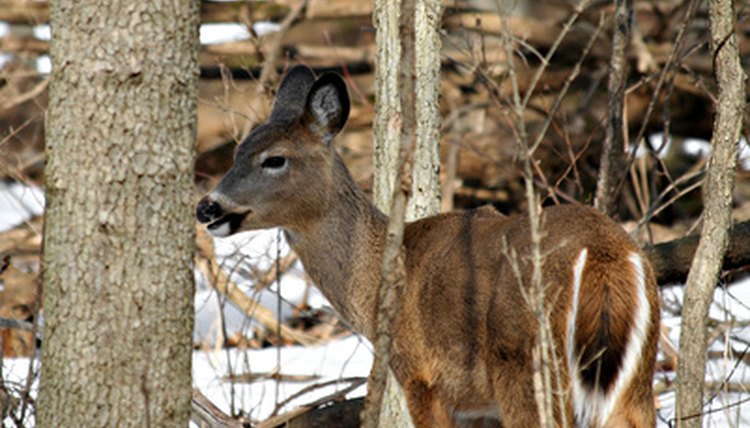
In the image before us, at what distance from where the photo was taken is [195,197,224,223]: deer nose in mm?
5602

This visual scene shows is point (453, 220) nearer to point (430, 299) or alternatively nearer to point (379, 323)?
point (430, 299)

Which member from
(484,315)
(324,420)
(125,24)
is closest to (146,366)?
(125,24)

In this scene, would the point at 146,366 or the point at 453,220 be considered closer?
the point at 146,366

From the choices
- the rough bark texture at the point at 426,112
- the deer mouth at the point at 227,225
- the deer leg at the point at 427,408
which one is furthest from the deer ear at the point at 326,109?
the deer leg at the point at 427,408

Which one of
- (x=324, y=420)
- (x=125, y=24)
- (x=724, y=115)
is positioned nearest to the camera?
(x=125, y=24)

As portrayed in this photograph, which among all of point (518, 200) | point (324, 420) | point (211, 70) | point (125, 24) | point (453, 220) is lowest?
point (324, 420)

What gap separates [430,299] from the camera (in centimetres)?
526

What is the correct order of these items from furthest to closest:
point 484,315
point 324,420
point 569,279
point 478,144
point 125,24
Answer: point 478,144 → point 324,420 → point 484,315 → point 569,279 → point 125,24

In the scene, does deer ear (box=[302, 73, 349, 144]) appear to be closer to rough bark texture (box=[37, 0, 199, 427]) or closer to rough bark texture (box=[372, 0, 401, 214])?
rough bark texture (box=[372, 0, 401, 214])

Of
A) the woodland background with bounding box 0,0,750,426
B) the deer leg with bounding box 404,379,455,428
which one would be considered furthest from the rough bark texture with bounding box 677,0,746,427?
the woodland background with bounding box 0,0,750,426

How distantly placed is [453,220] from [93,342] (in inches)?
80.9

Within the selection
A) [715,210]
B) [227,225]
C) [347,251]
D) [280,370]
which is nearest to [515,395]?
[715,210]

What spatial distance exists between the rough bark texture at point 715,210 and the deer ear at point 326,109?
172 centimetres

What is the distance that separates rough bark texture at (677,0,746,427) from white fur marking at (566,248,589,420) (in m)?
0.67
